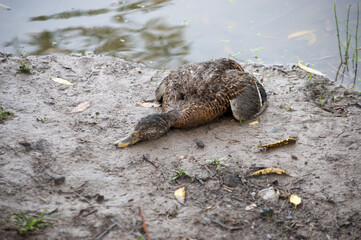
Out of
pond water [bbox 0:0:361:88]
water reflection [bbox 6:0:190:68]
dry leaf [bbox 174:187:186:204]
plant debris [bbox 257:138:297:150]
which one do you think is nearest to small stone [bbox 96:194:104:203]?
dry leaf [bbox 174:187:186:204]

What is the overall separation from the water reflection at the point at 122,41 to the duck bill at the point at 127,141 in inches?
128

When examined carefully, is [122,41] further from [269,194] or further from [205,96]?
[269,194]

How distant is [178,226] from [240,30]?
659 centimetres

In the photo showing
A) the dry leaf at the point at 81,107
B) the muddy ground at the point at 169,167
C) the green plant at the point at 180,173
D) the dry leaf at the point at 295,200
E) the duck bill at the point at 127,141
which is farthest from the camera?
→ the dry leaf at the point at 81,107

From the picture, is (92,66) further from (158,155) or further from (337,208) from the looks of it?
(337,208)

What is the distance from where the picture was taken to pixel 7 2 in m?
9.62

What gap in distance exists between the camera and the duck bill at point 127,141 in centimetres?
429

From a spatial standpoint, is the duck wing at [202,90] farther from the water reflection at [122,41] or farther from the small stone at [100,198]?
the water reflection at [122,41]

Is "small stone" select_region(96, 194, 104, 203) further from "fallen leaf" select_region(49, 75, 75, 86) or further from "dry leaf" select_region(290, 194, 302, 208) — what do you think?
"fallen leaf" select_region(49, 75, 75, 86)

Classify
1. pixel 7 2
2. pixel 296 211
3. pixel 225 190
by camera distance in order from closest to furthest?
pixel 296 211, pixel 225 190, pixel 7 2

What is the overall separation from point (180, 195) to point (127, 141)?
1222 mm

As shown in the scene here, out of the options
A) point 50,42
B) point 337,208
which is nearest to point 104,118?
point 337,208

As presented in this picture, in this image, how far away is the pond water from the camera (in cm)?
752

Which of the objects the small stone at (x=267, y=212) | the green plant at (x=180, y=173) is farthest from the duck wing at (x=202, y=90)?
the small stone at (x=267, y=212)
